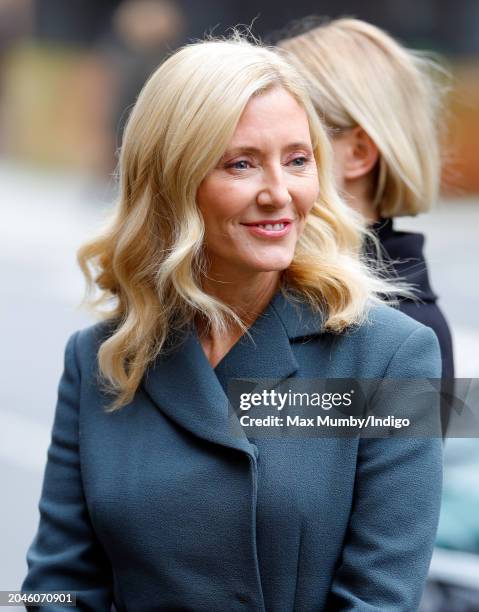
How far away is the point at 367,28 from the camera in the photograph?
3002 mm

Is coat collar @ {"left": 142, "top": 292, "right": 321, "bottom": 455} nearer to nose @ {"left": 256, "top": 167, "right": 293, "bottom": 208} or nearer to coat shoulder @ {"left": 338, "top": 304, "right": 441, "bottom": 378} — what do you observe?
coat shoulder @ {"left": 338, "top": 304, "right": 441, "bottom": 378}

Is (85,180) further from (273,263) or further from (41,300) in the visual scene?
(273,263)

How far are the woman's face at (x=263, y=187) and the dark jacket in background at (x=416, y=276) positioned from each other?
1.63ft

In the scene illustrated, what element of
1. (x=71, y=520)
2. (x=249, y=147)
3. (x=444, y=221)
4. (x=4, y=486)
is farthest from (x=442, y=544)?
(x=444, y=221)

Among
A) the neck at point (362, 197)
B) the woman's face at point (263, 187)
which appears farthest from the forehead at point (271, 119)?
the neck at point (362, 197)

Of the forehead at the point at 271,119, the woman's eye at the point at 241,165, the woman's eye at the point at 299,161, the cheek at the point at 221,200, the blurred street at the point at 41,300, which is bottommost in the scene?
the blurred street at the point at 41,300

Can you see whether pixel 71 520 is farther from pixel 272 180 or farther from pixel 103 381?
pixel 272 180

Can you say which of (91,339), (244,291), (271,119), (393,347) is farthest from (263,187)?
(91,339)

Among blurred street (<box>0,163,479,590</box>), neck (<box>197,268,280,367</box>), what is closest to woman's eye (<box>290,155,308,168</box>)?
neck (<box>197,268,280,367</box>)

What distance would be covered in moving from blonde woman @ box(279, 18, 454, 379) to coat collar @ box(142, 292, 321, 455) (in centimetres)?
49

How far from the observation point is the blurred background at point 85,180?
3670 mm

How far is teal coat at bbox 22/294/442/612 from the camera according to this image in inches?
84.7

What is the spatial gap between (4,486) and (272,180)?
12.9 feet

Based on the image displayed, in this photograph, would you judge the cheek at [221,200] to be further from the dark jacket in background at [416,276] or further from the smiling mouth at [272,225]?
the dark jacket in background at [416,276]
